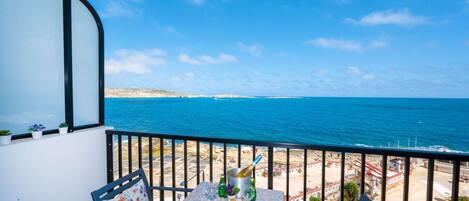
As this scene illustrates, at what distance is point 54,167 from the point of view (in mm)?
1922

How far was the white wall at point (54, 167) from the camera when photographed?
5.31 feet

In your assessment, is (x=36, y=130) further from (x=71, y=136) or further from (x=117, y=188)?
(x=117, y=188)

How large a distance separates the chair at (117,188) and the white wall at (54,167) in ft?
2.92

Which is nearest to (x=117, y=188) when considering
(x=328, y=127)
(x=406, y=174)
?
(x=406, y=174)

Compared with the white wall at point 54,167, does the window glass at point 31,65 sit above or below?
above

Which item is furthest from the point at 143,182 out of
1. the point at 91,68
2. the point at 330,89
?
the point at 330,89

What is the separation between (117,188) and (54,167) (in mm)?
954

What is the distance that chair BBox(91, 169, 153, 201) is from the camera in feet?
3.83

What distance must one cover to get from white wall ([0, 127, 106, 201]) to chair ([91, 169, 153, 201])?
89 cm

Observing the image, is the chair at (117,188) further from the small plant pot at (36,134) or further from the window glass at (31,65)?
the window glass at (31,65)

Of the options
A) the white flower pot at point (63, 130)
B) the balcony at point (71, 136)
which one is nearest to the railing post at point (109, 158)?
the balcony at point (71, 136)

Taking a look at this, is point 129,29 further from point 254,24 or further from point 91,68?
point 91,68

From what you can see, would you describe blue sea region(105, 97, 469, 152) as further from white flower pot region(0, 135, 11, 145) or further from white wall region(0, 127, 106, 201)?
white flower pot region(0, 135, 11, 145)

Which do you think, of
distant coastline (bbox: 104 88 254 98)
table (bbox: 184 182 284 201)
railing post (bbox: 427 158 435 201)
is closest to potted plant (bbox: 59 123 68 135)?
distant coastline (bbox: 104 88 254 98)
